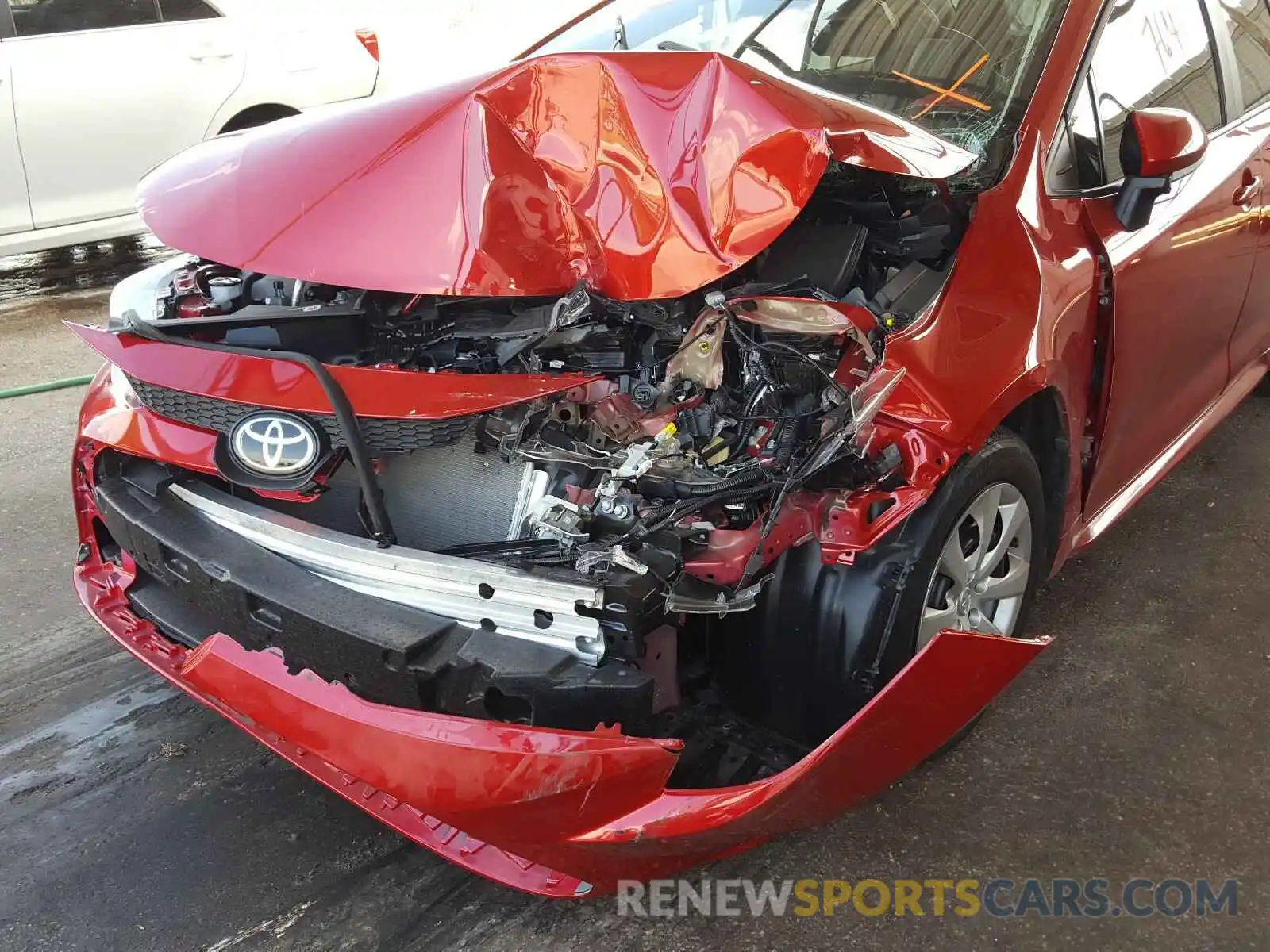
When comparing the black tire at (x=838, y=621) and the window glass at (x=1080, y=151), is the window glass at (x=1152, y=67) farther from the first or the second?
the black tire at (x=838, y=621)

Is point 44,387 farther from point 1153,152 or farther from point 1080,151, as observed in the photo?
point 1153,152

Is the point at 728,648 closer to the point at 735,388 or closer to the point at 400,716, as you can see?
the point at 735,388

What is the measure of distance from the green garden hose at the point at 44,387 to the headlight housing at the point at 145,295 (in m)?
2.26

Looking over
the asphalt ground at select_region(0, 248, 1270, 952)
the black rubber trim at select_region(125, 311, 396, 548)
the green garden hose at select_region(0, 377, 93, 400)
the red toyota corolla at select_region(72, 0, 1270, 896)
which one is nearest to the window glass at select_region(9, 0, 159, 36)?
the green garden hose at select_region(0, 377, 93, 400)

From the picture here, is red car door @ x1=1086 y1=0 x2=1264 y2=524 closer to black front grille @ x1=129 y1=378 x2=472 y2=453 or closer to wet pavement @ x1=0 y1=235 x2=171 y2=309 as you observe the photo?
black front grille @ x1=129 y1=378 x2=472 y2=453

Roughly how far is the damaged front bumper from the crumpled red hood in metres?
0.58

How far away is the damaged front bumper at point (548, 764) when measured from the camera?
58.9 inches

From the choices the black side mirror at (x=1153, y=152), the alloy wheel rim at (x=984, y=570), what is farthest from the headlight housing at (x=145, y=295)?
the black side mirror at (x=1153, y=152)

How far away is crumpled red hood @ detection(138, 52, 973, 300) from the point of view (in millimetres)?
1785

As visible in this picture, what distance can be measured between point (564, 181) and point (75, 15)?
4938 mm

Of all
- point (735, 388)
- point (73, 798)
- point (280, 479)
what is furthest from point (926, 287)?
point (73, 798)

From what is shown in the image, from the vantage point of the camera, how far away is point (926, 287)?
77.1 inches

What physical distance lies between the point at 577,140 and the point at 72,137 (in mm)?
4623

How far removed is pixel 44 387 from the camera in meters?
4.45
